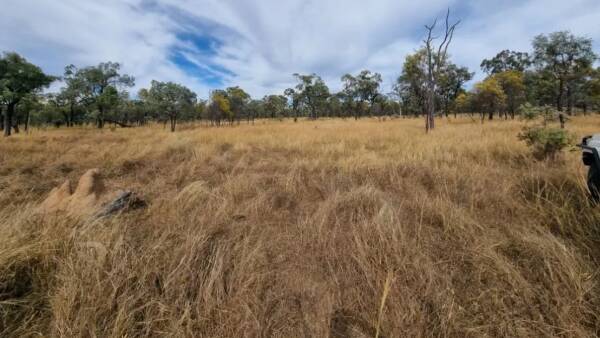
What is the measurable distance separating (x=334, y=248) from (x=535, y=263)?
1.53 metres

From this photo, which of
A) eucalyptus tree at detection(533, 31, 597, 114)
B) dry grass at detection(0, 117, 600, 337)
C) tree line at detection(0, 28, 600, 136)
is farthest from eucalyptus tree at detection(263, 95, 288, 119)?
dry grass at detection(0, 117, 600, 337)

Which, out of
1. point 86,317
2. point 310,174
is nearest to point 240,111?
point 310,174

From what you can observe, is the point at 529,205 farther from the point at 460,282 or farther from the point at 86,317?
the point at 86,317

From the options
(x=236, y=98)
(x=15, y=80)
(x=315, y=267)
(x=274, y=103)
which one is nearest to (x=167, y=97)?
(x=15, y=80)

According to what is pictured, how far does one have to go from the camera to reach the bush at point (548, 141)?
4367 millimetres

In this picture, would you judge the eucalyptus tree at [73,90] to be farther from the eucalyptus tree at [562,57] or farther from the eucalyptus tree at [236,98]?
the eucalyptus tree at [562,57]

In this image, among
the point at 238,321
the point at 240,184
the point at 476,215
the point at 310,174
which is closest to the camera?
the point at 238,321

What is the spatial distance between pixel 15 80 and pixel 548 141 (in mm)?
27064

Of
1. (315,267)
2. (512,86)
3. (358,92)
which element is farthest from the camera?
(358,92)

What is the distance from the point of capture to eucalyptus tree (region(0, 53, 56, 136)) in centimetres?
1492

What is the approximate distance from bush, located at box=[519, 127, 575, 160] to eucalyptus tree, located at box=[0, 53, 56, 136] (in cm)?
2515

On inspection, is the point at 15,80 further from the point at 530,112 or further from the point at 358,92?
the point at 358,92

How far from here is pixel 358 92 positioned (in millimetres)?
44500

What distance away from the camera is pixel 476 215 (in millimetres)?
2533
